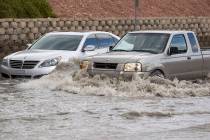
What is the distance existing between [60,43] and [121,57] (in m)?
4.66

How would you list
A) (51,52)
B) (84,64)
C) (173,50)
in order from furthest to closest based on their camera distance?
(51,52), (84,64), (173,50)

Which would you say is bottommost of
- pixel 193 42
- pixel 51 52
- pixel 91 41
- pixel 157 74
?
pixel 157 74

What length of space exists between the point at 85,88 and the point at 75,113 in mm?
3429

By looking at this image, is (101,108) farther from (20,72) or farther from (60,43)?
(60,43)

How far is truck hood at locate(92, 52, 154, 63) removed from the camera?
53.9ft

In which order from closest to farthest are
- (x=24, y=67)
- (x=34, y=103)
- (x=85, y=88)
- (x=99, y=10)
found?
(x=34, y=103)
(x=85, y=88)
(x=24, y=67)
(x=99, y=10)

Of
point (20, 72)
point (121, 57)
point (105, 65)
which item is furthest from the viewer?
point (20, 72)

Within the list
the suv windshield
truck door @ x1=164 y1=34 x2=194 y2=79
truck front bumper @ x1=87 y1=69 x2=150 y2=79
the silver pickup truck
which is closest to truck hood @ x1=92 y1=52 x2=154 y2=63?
the silver pickup truck

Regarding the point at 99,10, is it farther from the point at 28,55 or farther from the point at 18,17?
the point at 28,55

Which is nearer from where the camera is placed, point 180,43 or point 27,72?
point 180,43

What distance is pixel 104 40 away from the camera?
71.1 feet

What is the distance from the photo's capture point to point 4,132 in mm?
11234

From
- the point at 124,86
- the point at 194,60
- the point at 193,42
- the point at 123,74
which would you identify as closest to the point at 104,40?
the point at 193,42

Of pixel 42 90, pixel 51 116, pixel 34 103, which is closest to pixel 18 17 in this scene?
pixel 42 90
